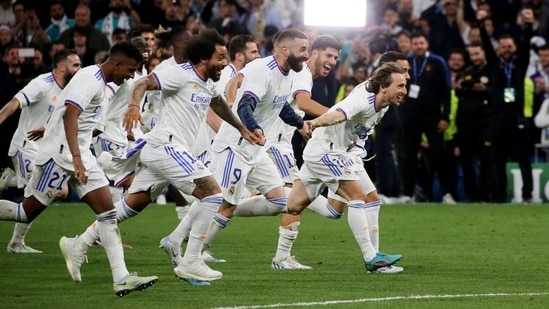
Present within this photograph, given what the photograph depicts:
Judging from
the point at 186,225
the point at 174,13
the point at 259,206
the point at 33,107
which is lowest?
the point at 259,206

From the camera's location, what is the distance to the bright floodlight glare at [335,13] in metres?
25.2

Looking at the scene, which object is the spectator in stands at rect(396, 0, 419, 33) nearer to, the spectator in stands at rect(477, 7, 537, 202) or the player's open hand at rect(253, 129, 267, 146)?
the spectator in stands at rect(477, 7, 537, 202)

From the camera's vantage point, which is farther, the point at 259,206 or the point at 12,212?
the point at 259,206

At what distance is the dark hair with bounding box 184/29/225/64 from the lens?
12328mm

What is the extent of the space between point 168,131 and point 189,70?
59 centimetres

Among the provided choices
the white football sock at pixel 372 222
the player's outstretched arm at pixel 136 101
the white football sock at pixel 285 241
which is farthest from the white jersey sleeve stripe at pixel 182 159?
the white football sock at pixel 372 222

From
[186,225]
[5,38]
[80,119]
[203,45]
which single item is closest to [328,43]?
[203,45]

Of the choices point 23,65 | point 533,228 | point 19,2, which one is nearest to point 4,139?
point 23,65

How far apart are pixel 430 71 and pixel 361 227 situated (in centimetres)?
1054

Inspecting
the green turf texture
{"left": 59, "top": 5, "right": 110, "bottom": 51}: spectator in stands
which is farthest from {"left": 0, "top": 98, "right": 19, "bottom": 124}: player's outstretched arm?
{"left": 59, "top": 5, "right": 110, "bottom": 51}: spectator in stands

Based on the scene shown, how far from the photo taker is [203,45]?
12.4 meters

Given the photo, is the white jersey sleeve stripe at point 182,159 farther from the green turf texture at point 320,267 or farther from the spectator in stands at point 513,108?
the spectator in stands at point 513,108

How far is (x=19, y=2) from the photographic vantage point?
26141 mm

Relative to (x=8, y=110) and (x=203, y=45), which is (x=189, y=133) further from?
(x=8, y=110)
